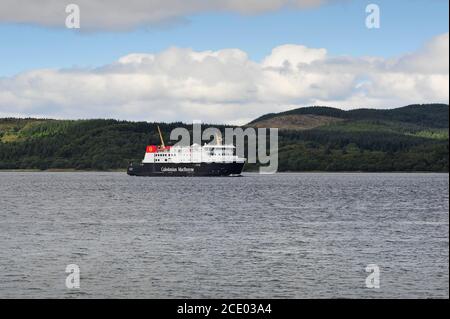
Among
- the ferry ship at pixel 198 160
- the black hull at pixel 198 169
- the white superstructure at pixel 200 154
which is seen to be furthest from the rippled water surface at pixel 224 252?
the black hull at pixel 198 169

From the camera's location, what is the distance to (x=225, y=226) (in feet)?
207

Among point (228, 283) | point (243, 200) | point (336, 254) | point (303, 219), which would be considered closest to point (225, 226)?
point (303, 219)

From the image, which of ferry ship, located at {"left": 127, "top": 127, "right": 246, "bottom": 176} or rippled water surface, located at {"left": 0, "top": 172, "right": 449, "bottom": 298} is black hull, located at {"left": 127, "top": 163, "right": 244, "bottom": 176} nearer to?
ferry ship, located at {"left": 127, "top": 127, "right": 246, "bottom": 176}

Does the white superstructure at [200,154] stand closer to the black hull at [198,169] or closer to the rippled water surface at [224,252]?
the black hull at [198,169]

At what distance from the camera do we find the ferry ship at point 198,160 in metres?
190

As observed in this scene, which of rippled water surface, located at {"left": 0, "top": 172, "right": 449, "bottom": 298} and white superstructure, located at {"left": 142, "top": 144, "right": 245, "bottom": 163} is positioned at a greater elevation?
white superstructure, located at {"left": 142, "top": 144, "right": 245, "bottom": 163}

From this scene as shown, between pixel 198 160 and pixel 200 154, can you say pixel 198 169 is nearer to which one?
pixel 198 160

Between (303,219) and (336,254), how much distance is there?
81.3 ft

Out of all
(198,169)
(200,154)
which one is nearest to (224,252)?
(200,154)

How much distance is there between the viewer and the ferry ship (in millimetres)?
189875

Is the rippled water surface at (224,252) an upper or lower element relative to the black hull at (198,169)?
lower

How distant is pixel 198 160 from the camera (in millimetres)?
192000

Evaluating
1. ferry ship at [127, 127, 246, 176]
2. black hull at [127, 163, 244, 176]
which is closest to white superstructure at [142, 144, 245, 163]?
ferry ship at [127, 127, 246, 176]
